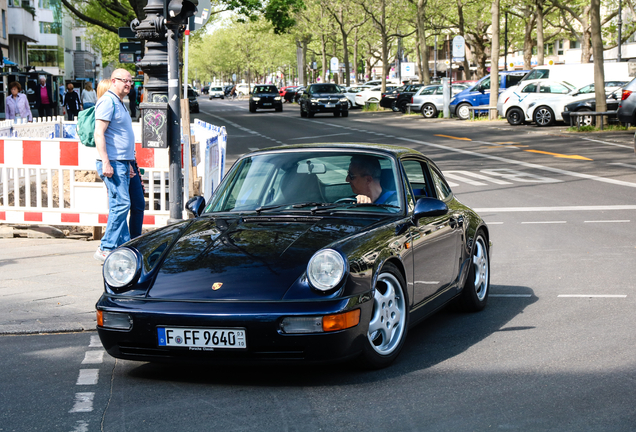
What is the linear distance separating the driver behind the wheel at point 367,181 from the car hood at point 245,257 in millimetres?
340

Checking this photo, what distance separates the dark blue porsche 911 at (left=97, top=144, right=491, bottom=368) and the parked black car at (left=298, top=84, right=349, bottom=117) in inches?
1467

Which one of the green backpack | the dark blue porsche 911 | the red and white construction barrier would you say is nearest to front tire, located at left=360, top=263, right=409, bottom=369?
the dark blue porsche 911

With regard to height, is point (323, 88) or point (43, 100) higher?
point (323, 88)

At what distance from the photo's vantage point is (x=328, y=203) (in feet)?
18.5

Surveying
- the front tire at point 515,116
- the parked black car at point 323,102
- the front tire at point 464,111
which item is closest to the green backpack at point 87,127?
the front tire at point 515,116

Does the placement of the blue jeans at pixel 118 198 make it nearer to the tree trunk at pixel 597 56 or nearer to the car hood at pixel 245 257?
the car hood at pixel 245 257

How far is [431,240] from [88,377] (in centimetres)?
226

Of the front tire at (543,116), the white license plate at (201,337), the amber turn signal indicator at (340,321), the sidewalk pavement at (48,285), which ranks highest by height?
the front tire at (543,116)

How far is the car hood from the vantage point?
4.56 metres

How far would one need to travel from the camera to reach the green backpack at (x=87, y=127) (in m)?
8.25

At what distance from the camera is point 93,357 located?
210 inches

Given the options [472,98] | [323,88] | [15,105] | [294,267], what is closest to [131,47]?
[15,105]

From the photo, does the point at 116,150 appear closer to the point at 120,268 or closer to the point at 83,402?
the point at 120,268

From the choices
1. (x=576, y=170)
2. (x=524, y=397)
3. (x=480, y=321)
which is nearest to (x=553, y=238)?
(x=480, y=321)
